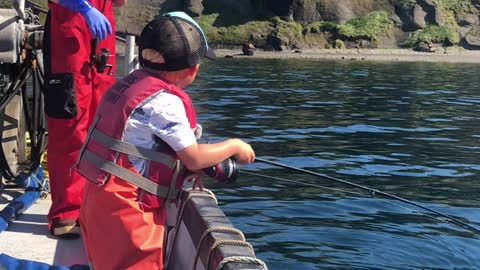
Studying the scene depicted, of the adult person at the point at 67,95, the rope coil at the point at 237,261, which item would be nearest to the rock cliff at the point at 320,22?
the adult person at the point at 67,95

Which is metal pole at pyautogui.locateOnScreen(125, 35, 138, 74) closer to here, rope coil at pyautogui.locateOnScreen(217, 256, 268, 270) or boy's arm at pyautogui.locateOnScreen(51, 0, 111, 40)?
boy's arm at pyautogui.locateOnScreen(51, 0, 111, 40)

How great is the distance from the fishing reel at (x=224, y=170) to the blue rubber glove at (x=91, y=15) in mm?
1436

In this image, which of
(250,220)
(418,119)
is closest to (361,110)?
(418,119)

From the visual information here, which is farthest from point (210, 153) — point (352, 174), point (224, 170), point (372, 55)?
→ point (372, 55)

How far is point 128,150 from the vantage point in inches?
133

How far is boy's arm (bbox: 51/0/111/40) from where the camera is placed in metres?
4.42

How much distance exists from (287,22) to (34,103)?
52324 millimetres

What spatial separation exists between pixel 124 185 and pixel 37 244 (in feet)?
4.99

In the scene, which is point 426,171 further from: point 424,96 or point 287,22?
point 287,22

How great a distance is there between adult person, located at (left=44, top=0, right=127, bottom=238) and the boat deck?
9cm

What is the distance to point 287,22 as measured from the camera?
57750 millimetres

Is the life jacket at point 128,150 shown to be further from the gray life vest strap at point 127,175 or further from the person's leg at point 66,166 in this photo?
the person's leg at point 66,166

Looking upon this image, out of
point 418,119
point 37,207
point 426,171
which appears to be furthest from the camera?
point 418,119

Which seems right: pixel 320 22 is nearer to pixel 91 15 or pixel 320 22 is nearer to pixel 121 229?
pixel 91 15
